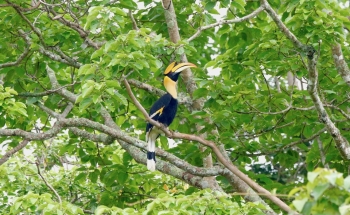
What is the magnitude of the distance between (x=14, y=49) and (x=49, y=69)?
1.32 feet

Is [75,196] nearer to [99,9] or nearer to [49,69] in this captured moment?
[49,69]

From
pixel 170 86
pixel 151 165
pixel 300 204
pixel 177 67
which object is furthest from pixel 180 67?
pixel 300 204

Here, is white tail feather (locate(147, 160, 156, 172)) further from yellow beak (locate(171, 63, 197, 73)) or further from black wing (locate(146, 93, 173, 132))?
yellow beak (locate(171, 63, 197, 73))

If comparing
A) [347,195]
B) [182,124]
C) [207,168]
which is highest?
[182,124]

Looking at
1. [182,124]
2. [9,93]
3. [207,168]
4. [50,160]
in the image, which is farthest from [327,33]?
[50,160]

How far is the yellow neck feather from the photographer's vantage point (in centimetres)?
635

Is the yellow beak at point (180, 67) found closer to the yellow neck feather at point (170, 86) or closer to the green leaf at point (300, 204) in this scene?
the yellow neck feather at point (170, 86)

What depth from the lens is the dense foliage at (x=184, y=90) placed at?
5.01 m

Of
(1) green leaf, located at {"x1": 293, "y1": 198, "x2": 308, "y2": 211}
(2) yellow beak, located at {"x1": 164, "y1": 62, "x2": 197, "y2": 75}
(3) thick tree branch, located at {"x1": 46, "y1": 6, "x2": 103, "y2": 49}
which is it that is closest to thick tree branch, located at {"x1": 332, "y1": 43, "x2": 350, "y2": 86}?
(2) yellow beak, located at {"x1": 164, "y1": 62, "x2": 197, "y2": 75}

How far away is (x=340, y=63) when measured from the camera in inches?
229

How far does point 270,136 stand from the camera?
671 centimetres

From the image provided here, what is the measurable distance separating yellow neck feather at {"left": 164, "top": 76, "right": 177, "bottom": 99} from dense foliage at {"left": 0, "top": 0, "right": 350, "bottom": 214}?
0.16 meters

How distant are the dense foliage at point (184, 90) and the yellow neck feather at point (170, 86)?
0.54 feet

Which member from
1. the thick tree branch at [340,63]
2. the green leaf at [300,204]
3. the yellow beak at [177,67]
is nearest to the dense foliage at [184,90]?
the thick tree branch at [340,63]
